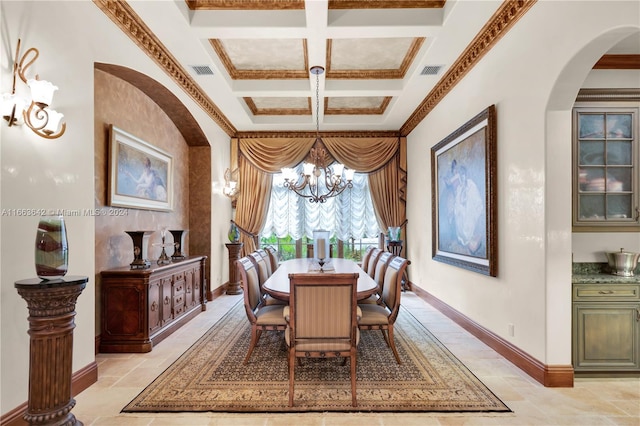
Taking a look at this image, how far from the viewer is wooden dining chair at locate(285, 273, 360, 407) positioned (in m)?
2.29

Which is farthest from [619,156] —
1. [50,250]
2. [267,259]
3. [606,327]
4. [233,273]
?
[233,273]

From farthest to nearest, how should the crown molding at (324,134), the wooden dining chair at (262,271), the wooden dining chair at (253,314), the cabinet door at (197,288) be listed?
the crown molding at (324,134) < the cabinet door at (197,288) < the wooden dining chair at (262,271) < the wooden dining chair at (253,314)

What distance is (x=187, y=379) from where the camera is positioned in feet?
8.81

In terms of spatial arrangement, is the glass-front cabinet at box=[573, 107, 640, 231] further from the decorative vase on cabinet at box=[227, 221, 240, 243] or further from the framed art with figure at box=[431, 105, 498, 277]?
the decorative vase on cabinet at box=[227, 221, 240, 243]

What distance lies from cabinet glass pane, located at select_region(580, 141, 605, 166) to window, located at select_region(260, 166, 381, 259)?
13.3 ft

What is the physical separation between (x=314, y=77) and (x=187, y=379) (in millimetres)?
3719

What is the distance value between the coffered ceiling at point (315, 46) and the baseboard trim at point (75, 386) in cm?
295

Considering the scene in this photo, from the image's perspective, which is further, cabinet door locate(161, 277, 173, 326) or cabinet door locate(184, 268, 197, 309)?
cabinet door locate(184, 268, 197, 309)

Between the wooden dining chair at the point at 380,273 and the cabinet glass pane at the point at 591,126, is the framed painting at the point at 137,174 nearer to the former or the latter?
the wooden dining chair at the point at 380,273

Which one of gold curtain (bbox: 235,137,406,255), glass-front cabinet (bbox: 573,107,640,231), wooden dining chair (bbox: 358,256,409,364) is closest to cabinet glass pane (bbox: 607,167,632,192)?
glass-front cabinet (bbox: 573,107,640,231)

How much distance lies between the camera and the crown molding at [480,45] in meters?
2.79

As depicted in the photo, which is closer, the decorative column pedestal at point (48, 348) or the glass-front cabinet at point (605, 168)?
the decorative column pedestal at point (48, 348)

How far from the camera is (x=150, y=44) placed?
3.36 meters

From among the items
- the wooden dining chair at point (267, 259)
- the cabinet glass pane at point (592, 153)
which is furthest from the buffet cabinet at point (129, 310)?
the cabinet glass pane at point (592, 153)
